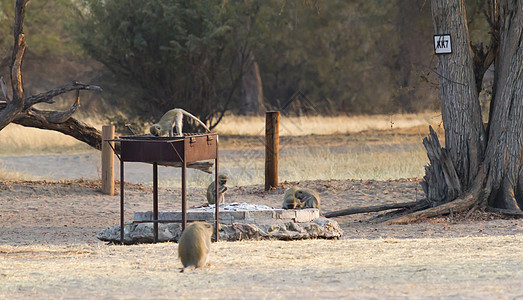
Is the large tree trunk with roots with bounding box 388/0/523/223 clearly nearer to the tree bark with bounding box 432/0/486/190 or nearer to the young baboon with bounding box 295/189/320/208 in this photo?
the tree bark with bounding box 432/0/486/190

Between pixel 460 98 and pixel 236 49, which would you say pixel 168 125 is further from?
pixel 236 49

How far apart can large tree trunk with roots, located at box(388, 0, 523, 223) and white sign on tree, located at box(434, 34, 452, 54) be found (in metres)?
0.08

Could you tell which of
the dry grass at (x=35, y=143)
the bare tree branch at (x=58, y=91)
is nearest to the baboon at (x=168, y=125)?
the bare tree branch at (x=58, y=91)

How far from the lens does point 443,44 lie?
10.4 meters

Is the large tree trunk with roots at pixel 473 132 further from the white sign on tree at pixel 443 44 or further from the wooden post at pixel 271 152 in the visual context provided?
the wooden post at pixel 271 152

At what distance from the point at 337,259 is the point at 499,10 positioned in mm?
5689

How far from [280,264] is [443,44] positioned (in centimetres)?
515

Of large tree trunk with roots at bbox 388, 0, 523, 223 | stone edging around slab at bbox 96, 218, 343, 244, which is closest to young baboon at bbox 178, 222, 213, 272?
stone edging around slab at bbox 96, 218, 343, 244

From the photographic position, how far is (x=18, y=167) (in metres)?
18.1

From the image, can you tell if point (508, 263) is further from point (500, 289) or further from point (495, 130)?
point (495, 130)

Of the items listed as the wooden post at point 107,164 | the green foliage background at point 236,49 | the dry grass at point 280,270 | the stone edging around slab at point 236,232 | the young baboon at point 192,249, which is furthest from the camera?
the green foliage background at point 236,49

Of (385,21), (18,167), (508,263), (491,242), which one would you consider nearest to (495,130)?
(491,242)

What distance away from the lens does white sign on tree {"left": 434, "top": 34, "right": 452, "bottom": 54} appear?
1036cm

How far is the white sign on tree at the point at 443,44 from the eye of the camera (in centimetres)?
1036
